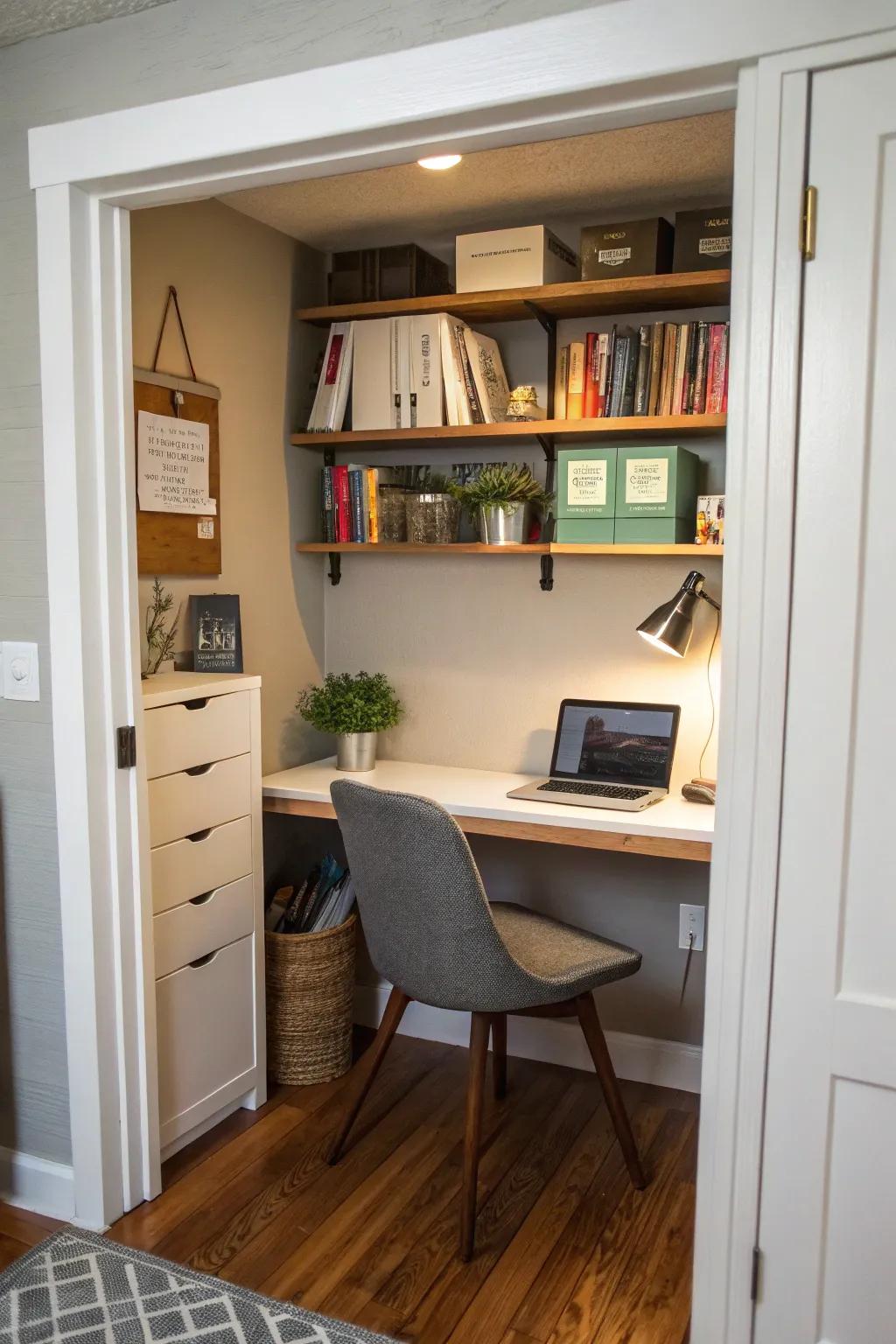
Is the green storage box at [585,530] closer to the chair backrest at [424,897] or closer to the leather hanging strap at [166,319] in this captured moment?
the chair backrest at [424,897]

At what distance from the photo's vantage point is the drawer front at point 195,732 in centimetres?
228

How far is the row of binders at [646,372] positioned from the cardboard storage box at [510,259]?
0.65ft

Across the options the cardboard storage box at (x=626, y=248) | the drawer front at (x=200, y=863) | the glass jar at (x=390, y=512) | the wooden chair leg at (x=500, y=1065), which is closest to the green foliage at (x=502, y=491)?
the glass jar at (x=390, y=512)

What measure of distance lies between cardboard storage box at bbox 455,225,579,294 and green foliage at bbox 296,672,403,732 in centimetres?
107

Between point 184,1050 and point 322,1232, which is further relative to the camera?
point 184,1050

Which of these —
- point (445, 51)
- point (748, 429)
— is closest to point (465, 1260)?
point (748, 429)

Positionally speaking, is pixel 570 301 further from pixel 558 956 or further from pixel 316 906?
pixel 316 906

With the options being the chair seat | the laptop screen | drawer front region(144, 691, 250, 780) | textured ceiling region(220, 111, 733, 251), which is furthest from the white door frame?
the laptop screen

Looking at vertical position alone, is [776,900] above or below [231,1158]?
above

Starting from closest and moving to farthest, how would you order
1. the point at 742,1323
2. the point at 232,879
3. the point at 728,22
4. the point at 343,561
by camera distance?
the point at 728,22, the point at 742,1323, the point at 232,879, the point at 343,561

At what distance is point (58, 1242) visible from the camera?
2.11 meters

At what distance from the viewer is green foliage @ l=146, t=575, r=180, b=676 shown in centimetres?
257

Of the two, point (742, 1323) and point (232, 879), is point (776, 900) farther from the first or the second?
point (232, 879)

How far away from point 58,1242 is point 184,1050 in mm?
441
